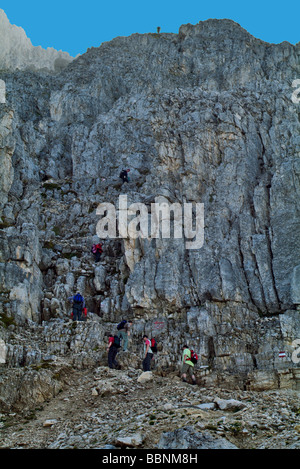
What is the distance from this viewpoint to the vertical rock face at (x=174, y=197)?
30.9m

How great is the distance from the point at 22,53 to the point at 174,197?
6349 centimetres

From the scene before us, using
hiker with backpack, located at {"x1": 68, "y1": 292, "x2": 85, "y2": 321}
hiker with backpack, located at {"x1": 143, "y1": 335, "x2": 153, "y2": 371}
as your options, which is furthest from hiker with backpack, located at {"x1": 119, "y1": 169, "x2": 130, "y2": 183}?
hiker with backpack, located at {"x1": 143, "y1": 335, "x2": 153, "y2": 371}

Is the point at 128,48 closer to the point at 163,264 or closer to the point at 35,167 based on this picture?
the point at 35,167

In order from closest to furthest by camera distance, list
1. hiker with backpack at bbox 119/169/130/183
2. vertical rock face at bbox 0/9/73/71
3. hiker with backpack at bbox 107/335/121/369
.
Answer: hiker with backpack at bbox 107/335/121/369
hiker with backpack at bbox 119/169/130/183
vertical rock face at bbox 0/9/73/71

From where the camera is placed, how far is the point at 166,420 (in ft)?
59.2

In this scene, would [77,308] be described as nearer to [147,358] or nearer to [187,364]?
[147,358]

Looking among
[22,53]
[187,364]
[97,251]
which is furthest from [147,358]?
[22,53]

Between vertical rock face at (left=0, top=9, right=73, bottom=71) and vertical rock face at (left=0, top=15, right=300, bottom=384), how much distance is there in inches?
932

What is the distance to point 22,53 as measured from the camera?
8731 centimetres

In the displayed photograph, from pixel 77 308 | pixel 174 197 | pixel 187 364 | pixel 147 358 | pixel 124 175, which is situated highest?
pixel 124 175

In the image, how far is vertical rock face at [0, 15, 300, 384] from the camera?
30.9 metres

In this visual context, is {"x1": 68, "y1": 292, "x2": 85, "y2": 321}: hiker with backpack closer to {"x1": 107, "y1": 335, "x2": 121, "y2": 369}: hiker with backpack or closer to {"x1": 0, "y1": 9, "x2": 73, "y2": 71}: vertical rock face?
{"x1": 107, "y1": 335, "x2": 121, "y2": 369}: hiker with backpack

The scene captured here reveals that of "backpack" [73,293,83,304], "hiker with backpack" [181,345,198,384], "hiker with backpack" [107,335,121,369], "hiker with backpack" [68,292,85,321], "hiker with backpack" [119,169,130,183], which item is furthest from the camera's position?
"hiker with backpack" [119,169,130,183]

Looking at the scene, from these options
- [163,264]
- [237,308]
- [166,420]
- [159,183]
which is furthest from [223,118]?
[166,420]
